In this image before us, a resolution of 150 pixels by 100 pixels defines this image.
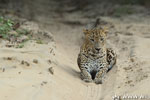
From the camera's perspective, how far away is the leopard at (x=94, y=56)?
873 centimetres

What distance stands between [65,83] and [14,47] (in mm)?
2070

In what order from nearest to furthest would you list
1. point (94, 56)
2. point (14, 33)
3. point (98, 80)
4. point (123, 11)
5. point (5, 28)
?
point (98, 80) → point (94, 56) → point (5, 28) → point (14, 33) → point (123, 11)

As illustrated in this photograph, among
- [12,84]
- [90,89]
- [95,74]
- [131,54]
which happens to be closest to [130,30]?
[131,54]

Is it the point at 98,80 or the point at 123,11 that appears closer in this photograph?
the point at 98,80

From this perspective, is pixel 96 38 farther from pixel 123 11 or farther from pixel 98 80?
pixel 123 11

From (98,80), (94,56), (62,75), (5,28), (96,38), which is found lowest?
(98,80)

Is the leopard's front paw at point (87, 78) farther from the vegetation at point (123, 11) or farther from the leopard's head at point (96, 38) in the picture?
→ the vegetation at point (123, 11)

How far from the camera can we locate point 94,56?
8.95m

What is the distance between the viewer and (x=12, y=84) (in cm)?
712

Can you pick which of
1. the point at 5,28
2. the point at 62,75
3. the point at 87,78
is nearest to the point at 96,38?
the point at 87,78

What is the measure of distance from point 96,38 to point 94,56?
1.64ft

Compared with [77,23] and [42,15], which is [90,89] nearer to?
[77,23]

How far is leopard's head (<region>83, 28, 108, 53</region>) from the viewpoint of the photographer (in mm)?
8719

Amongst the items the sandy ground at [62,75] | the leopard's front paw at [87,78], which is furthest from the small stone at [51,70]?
the leopard's front paw at [87,78]
